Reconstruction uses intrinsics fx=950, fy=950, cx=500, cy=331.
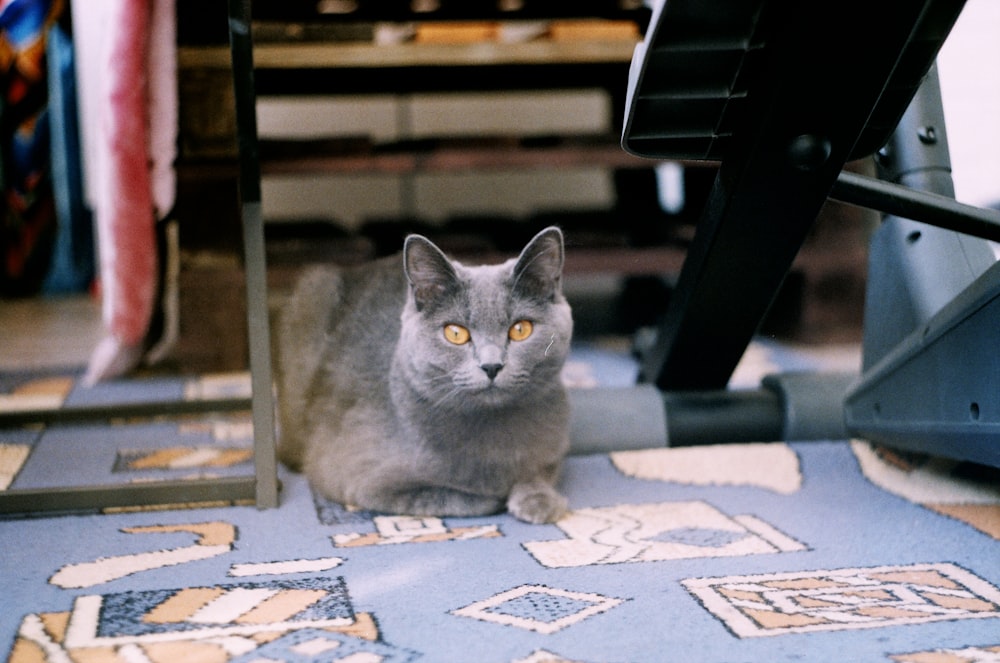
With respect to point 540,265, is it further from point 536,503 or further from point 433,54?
point 433,54

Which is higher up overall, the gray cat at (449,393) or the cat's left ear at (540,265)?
the cat's left ear at (540,265)

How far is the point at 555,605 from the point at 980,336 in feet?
1.94

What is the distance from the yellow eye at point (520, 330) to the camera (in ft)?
3.67

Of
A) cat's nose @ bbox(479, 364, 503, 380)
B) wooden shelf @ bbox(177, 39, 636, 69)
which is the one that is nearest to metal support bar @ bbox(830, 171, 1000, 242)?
cat's nose @ bbox(479, 364, 503, 380)

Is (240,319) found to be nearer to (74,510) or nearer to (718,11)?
(74,510)

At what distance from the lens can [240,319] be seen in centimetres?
216

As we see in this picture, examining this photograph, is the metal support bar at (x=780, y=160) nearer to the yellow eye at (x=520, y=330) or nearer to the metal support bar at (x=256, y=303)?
the yellow eye at (x=520, y=330)

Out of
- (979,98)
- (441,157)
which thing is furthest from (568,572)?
(979,98)

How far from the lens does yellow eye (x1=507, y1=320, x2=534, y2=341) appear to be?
1.12 m

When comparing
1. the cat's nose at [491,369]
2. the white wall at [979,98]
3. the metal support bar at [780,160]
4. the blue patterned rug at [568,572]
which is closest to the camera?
the blue patterned rug at [568,572]

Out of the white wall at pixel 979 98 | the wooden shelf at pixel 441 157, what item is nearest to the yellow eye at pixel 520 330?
the wooden shelf at pixel 441 157

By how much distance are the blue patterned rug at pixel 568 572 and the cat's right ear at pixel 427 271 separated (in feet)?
0.94

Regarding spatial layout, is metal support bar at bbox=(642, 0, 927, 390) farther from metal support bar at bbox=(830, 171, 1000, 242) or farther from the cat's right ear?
the cat's right ear

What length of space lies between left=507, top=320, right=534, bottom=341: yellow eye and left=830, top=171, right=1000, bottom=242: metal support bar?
1.28ft
